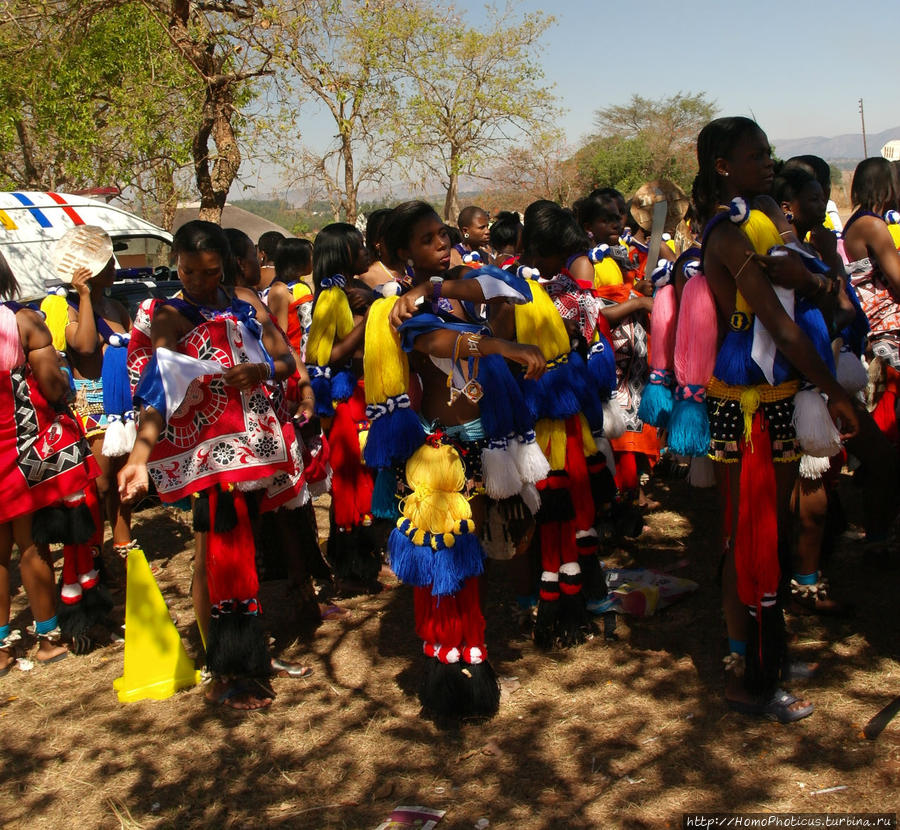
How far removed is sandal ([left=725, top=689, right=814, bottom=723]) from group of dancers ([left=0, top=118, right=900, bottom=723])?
1 cm

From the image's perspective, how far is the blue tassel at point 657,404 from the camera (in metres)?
3.81

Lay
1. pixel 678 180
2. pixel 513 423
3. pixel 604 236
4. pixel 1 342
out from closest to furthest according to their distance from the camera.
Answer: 1. pixel 513 423
2. pixel 1 342
3. pixel 604 236
4. pixel 678 180

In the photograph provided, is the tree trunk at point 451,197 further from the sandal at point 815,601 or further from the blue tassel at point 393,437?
A: the blue tassel at point 393,437

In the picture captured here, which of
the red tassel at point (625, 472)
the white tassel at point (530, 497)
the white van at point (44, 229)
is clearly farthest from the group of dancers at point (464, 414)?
the white van at point (44, 229)

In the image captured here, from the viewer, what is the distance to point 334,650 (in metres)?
4.65

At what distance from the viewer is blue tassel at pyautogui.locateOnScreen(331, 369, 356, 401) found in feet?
17.2

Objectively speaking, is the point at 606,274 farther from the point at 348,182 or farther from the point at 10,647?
the point at 348,182

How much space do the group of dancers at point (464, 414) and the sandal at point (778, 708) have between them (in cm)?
1

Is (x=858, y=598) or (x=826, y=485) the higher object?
(x=826, y=485)

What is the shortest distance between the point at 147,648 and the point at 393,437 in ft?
5.96

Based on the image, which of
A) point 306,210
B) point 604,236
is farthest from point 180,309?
point 306,210

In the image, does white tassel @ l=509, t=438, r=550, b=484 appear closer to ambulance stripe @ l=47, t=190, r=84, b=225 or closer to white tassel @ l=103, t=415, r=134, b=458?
white tassel @ l=103, t=415, r=134, b=458

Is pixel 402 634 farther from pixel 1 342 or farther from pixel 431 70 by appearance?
pixel 431 70

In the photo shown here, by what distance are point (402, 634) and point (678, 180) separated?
32.3 metres
